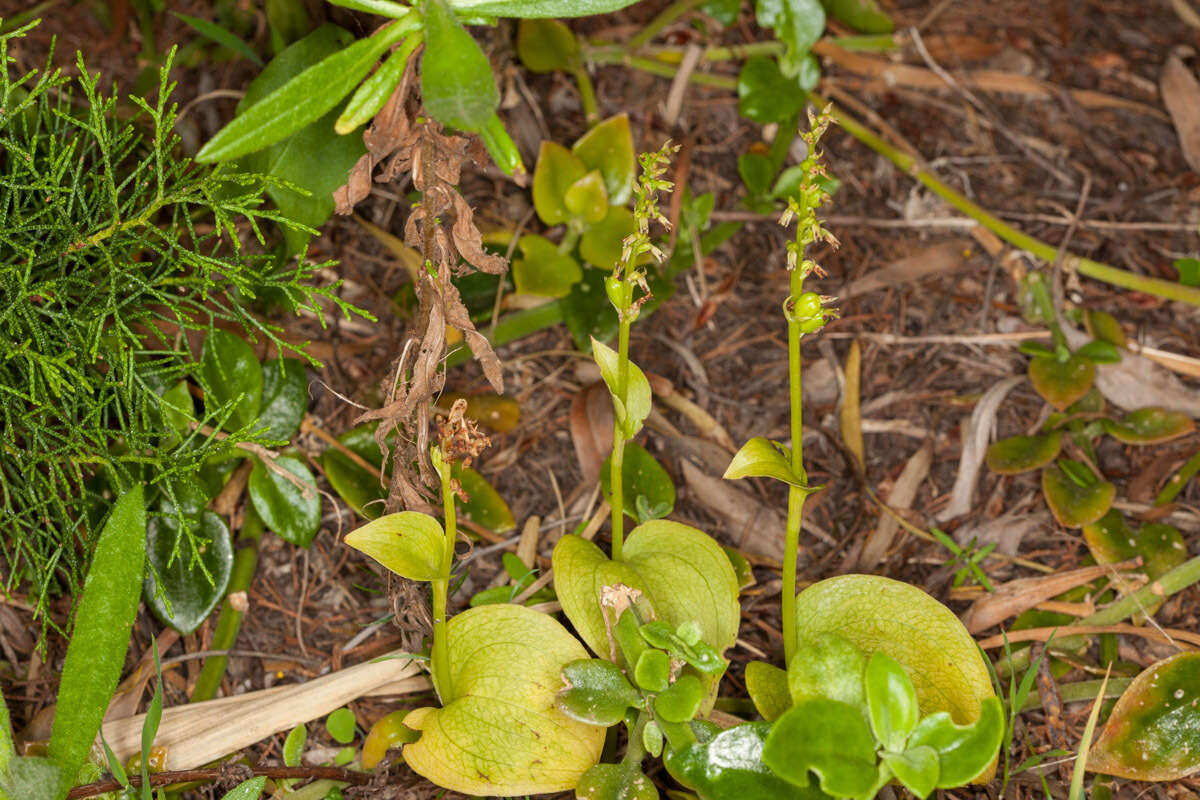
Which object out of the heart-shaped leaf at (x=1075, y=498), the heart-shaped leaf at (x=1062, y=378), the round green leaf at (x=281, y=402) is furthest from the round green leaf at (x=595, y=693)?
the heart-shaped leaf at (x=1062, y=378)

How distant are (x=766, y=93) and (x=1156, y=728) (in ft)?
4.85

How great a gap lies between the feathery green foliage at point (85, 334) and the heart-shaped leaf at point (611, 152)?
0.69 m

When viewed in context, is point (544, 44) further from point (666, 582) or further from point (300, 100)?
point (666, 582)

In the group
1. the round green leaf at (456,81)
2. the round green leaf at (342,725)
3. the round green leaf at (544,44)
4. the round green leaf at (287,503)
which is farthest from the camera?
the round green leaf at (544,44)

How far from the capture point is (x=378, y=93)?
4.35 feet

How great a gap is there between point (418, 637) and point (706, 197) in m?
1.12

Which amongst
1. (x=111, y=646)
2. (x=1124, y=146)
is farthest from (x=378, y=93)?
(x=1124, y=146)

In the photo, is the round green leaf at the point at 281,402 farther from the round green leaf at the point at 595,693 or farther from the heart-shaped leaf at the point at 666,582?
the round green leaf at the point at 595,693

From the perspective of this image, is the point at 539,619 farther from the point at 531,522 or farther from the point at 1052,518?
the point at 1052,518

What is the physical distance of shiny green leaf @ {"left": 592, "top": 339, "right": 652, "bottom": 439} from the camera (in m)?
1.48

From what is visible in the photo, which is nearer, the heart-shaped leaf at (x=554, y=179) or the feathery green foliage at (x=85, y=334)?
the feathery green foliage at (x=85, y=334)

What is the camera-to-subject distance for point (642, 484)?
5.95 feet

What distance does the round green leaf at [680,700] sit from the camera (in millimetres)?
1392

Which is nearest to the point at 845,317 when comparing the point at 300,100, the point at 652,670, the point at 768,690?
the point at 768,690
